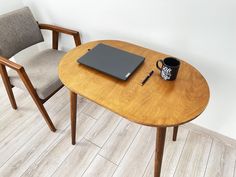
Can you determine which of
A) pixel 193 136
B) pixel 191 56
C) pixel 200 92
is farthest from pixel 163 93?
pixel 193 136

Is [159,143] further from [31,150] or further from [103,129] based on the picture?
[31,150]

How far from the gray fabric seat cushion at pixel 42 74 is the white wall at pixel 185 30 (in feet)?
1.10

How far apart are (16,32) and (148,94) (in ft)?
3.65

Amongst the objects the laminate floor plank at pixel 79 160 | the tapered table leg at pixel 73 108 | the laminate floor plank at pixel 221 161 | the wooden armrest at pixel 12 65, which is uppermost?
the wooden armrest at pixel 12 65

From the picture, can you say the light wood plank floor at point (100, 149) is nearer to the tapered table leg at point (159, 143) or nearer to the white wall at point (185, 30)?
the white wall at point (185, 30)

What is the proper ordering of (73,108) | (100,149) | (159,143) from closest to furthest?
(159,143) < (73,108) < (100,149)

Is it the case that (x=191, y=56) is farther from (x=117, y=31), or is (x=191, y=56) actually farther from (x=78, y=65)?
(x=78, y=65)

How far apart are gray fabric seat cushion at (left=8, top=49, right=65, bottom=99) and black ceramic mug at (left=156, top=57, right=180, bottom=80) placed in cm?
74

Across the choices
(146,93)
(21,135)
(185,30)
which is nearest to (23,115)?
(21,135)

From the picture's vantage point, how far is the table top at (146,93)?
2.61 feet

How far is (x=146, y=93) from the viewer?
89cm

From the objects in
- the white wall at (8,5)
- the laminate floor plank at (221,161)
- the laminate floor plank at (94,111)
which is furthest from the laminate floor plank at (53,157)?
the white wall at (8,5)

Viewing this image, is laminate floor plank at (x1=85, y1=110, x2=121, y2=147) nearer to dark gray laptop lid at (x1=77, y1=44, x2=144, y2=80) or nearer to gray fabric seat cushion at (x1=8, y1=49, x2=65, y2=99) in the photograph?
gray fabric seat cushion at (x1=8, y1=49, x2=65, y2=99)

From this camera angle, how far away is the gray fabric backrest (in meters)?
1.33
